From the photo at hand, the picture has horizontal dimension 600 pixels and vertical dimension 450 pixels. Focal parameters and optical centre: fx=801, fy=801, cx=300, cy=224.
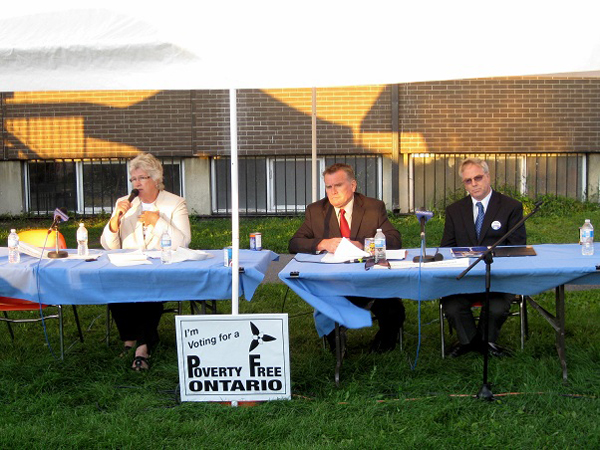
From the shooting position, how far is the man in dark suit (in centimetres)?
598

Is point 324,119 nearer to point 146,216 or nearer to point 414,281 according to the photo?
point 146,216

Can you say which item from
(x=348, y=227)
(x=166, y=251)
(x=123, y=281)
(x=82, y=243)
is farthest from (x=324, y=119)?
(x=123, y=281)

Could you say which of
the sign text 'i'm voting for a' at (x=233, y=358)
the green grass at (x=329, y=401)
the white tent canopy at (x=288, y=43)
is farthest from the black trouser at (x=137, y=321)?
the white tent canopy at (x=288, y=43)

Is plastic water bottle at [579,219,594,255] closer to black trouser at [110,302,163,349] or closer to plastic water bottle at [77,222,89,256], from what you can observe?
black trouser at [110,302,163,349]

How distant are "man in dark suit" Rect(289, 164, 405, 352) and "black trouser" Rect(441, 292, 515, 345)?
0.44m

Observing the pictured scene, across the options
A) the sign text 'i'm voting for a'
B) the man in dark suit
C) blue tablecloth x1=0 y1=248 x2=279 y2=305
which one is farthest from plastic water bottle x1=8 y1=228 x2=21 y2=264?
the man in dark suit

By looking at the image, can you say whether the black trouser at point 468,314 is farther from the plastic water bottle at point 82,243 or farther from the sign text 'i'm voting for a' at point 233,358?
the plastic water bottle at point 82,243

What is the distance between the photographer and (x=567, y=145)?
12875 millimetres

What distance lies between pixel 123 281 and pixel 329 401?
1.59 metres

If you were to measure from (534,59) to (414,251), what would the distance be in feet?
6.48

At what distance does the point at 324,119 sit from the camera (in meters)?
13.0

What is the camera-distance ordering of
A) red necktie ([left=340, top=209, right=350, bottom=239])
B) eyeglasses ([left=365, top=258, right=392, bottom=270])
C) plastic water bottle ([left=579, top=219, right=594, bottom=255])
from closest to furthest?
eyeglasses ([left=365, top=258, right=392, bottom=270]), plastic water bottle ([left=579, top=219, right=594, bottom=255]), red necktie ([left=340, top=209, right=350, bottom=239])

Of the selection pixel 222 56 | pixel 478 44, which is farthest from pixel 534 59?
pixel 222 56

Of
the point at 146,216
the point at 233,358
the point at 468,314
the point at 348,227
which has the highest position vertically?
the point at 146,216
